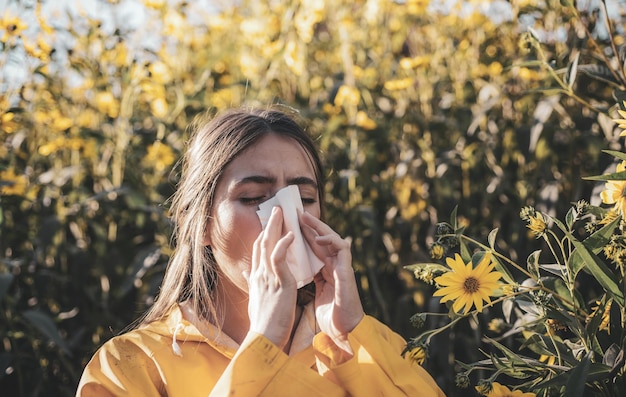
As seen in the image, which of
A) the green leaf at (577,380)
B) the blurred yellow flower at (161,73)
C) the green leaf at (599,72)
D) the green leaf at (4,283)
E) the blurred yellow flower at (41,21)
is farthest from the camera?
the blurred yellow flower at (161,73)

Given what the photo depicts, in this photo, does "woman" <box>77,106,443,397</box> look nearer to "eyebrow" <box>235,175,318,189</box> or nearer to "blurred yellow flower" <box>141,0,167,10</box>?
"eyebrow" <box>235,175,318,189</box>

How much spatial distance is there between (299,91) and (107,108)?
86 cm

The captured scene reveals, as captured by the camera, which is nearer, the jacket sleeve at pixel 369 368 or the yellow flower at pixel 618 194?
the yellow flower at pixel 618 194

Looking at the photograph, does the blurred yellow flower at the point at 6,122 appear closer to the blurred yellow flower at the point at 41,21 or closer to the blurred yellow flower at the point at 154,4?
the blurred yellow flower at the point at 41,21

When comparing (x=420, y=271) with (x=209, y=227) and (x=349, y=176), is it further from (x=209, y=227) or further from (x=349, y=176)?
(x=349, y=176)

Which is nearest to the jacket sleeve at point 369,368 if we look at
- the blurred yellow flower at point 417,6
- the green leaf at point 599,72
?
the green leaf at point 599,72

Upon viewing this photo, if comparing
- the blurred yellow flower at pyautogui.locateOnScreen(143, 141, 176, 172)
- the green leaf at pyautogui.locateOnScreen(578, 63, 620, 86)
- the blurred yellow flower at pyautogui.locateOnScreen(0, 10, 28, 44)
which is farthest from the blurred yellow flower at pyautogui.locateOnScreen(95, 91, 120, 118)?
the green leaf at pyautogui.locateOnScreen(578, 63, 620, 86)

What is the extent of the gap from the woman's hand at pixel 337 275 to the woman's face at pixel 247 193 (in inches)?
4.1

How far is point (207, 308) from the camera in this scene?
Result: 59.0 inches

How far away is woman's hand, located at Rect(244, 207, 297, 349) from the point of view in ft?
4.06

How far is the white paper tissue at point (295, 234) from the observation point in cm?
131

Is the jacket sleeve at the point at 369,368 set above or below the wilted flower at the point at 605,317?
below

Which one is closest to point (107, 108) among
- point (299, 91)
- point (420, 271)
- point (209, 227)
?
point (299, 91)

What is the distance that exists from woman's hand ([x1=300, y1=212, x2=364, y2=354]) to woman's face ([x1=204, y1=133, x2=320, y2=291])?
4.1 inches
